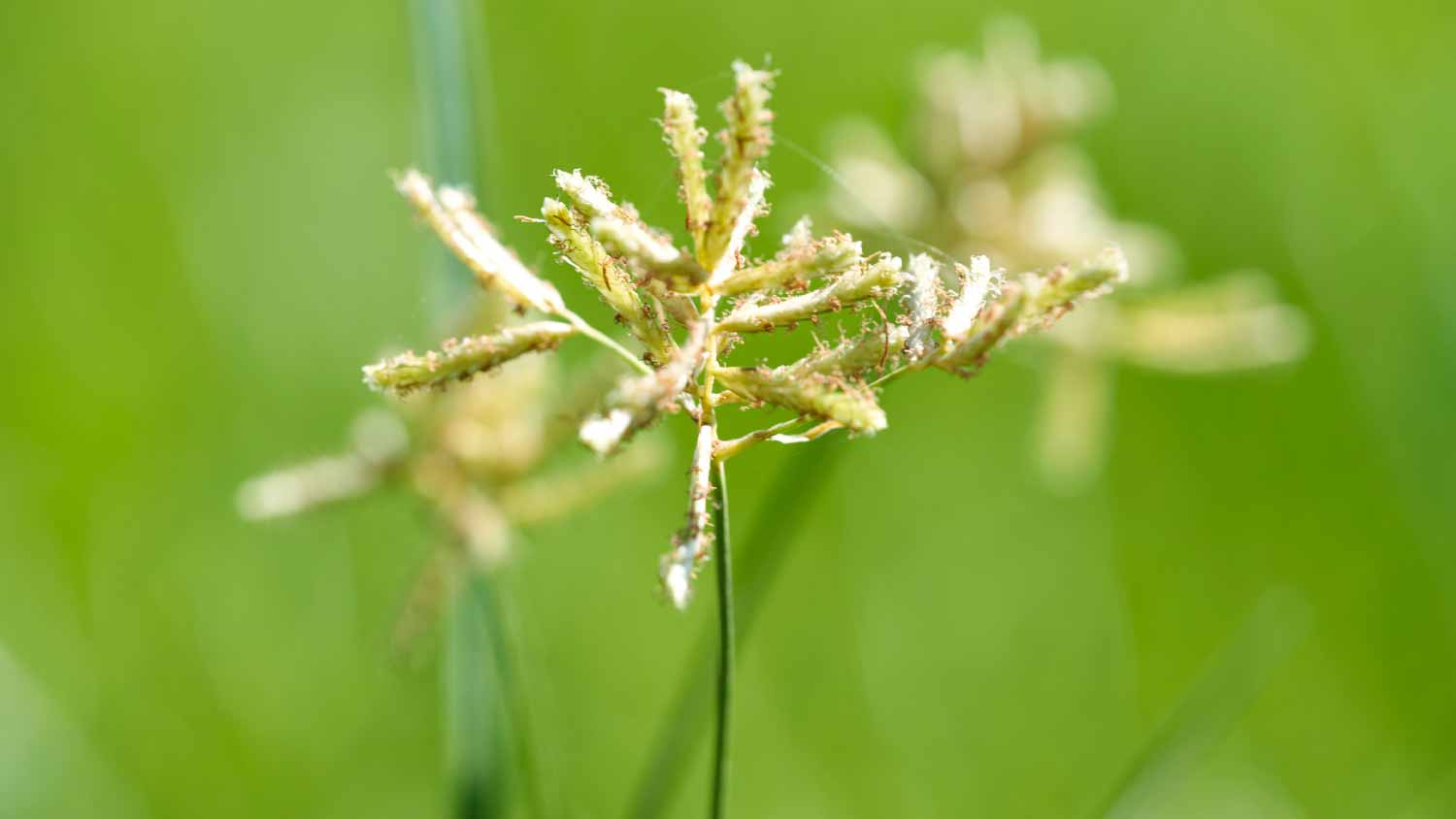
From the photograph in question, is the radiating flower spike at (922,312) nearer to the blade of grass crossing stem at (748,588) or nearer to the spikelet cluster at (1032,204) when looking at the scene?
the blade of grass crossing stem at (748,588)

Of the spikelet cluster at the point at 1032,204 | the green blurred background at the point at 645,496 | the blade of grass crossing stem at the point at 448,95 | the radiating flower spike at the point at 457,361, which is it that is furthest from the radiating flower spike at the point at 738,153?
the spikelet cluster at the point at 1032,204

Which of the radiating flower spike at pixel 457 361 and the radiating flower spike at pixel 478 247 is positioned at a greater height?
the radiating flower spike at pixel 478 247

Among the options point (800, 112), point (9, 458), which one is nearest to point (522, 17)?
point (800, 112)

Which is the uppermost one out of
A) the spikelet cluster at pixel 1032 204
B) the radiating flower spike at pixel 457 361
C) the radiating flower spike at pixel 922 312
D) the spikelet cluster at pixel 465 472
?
the spikelet cluster at pixel 1032 204

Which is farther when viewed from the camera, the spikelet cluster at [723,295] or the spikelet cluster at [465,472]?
the spikelet cluster at [465,472]

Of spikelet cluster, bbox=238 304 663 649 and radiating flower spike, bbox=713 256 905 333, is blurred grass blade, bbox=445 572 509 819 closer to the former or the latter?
spikelet cluster, bbox=238 304 663 649

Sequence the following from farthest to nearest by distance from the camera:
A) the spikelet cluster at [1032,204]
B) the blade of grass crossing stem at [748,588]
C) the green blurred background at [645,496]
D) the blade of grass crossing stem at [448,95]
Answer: the green blurred background at [645,496] < the spikelet cluster at [1032,204] < the blade of grass crossing stem at [448,95] < the blade of grass crossing stem at [748,588]

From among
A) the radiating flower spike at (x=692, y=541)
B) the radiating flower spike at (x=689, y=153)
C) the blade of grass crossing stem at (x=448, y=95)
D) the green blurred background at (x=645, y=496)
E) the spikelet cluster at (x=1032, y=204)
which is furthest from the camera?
the green blurred background at (x=645, y=496)
